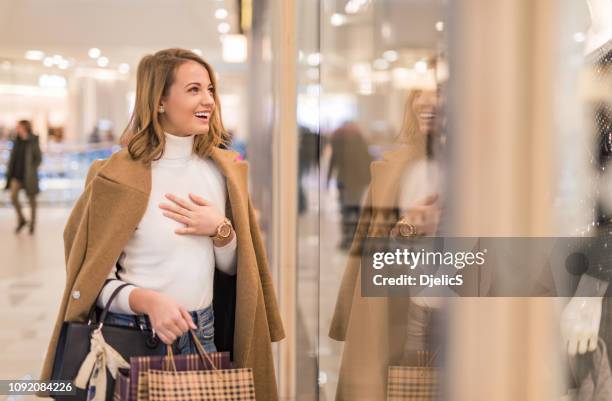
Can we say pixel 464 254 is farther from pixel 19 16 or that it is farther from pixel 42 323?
pixel 19 16

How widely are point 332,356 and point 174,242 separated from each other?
0.57m

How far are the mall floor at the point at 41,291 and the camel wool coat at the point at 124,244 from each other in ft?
0.28

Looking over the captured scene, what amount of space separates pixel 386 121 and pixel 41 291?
1.06 meters

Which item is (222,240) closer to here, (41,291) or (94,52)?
(41,291)

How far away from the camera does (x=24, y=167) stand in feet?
8.53

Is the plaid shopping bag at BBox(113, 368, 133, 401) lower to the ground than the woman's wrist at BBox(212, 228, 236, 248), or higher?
lower

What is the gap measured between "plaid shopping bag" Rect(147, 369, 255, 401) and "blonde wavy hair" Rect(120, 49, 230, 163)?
547 millimetres

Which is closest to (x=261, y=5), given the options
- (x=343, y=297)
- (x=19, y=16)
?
(x=19, y=16)

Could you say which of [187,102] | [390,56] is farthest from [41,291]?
[390,56]

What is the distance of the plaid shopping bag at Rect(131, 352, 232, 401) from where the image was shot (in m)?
2.16

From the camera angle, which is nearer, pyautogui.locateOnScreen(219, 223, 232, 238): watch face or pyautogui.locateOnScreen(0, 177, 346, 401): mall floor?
pyautogui.locateOnScreen(219, 223, 232, 238): watch face

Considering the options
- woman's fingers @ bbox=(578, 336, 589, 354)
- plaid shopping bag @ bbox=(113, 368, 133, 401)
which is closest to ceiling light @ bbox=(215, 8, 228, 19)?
plaid shopping bag @ bbox=(113, 368, 133, 401)

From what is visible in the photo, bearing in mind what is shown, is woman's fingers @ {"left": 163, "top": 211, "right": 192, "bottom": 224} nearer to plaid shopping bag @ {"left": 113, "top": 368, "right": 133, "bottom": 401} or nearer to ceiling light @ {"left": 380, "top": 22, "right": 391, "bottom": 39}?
plaid shopping bag @ {"left": 113, "top": 368, "right": 133, "bottom": 401}

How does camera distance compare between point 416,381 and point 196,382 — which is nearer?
point 196,382
